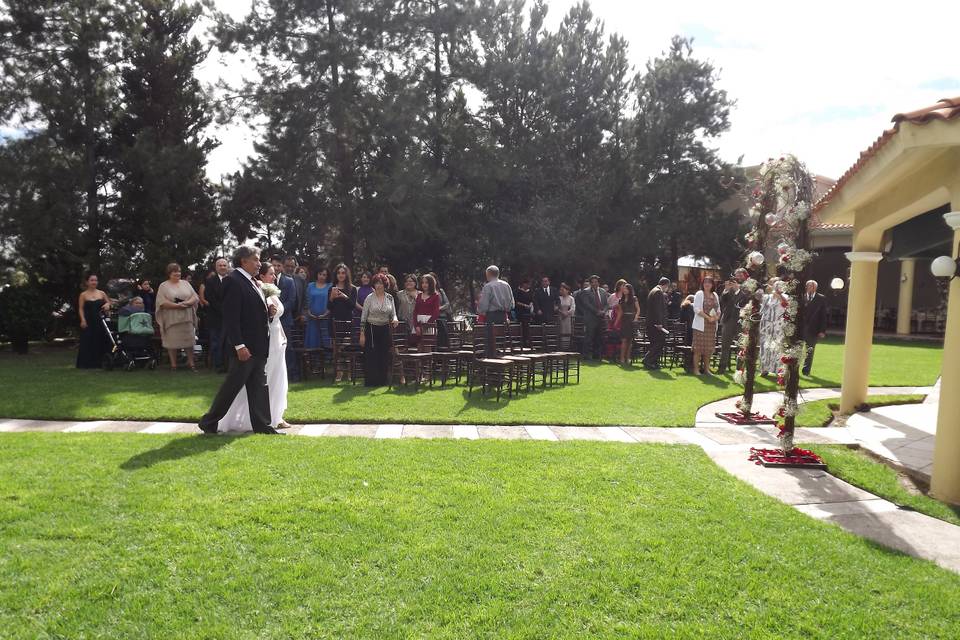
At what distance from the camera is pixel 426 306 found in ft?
35.5

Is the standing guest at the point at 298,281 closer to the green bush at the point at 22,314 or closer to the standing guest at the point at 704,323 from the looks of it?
the green bush at the point at 22,314

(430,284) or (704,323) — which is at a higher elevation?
(430,284)

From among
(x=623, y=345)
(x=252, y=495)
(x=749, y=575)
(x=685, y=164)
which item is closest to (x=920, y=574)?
(x=749, y=575)

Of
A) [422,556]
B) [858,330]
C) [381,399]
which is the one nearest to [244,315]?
[381,399]

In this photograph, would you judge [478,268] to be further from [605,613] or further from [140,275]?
[605,613]

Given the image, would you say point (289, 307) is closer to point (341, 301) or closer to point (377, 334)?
point (341, 301)

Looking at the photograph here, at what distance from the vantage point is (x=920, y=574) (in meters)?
3.58

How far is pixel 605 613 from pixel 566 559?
1.85ft

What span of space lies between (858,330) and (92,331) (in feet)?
41.8

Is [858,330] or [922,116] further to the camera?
[858,330]

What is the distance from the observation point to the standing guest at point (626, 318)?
45.7 feet

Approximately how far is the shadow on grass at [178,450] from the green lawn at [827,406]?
6816 mm

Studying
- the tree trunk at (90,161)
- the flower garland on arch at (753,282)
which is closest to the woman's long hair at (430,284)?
the flower garland on arch at (753,282)

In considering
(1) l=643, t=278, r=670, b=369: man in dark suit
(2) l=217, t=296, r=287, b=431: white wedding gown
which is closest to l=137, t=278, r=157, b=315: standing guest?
(2) l=217, t=296, r=287, b=431: white wedding gown
